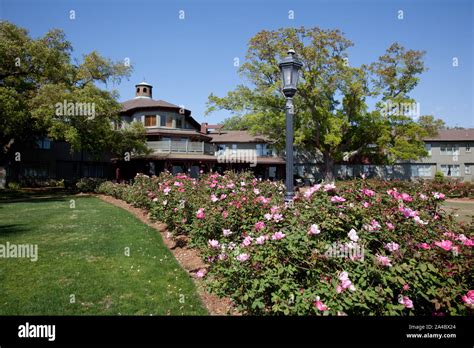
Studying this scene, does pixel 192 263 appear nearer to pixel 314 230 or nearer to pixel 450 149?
pixel 314 230

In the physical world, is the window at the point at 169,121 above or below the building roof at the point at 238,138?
above

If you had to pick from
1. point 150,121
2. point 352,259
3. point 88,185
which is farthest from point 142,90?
point 352,259

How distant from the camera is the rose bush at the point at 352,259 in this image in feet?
10.3

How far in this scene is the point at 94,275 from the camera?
579 cm

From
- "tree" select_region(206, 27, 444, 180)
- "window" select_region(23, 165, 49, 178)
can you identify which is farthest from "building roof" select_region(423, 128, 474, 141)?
"window" select_region(23, 165, 49, 178)

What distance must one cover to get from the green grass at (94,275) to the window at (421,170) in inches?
1679

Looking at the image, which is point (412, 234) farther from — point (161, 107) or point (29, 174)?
point (29, 174)

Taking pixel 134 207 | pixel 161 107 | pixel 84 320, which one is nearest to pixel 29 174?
pixel 161 107

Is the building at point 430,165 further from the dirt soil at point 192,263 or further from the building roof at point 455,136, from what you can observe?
the dirt soil at point 192,263

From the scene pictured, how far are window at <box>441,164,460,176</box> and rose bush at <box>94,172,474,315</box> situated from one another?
44.9 meters

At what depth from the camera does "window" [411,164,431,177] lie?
137 ft

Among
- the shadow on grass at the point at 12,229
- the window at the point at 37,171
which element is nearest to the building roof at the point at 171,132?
the window at the point at 37,171

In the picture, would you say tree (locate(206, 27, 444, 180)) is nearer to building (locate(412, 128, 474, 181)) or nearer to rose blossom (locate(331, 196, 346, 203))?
building (locate(412, 128, 474, 181))

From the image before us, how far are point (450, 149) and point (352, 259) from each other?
1904 inches
